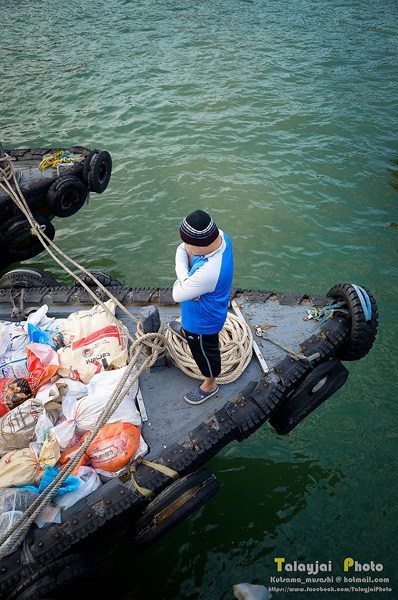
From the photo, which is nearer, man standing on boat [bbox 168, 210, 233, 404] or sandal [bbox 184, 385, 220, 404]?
man standing on boat [bbox 168, 210, 233, 404]

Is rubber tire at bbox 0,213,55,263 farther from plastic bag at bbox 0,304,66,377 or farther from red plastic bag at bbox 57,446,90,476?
red plastic bag at bbox 57,446,90,476

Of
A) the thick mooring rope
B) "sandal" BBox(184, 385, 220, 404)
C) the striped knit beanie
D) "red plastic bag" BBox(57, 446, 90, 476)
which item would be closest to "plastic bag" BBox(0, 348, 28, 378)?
"red plastic bag" BBox(57, 446, 90, 476)

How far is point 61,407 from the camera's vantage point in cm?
374

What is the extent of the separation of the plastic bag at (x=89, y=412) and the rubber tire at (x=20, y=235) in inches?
147

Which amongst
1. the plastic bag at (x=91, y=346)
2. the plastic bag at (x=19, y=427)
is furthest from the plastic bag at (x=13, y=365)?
the plastic bag at (x=19, y=427)

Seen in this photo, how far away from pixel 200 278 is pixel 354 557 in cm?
333

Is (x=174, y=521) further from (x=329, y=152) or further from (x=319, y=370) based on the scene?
(x=329, y=152)

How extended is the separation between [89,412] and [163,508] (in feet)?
3.31

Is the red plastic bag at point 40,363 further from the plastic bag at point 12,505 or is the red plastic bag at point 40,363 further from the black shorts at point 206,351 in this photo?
the black shorts at point 206,351

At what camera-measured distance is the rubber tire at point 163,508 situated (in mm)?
3279

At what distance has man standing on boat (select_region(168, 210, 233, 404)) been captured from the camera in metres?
2.83

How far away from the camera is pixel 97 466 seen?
11.2 ft

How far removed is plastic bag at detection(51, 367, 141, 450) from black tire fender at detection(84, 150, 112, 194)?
436 cm

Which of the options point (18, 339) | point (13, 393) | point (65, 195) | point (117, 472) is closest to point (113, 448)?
point (117, 472)
